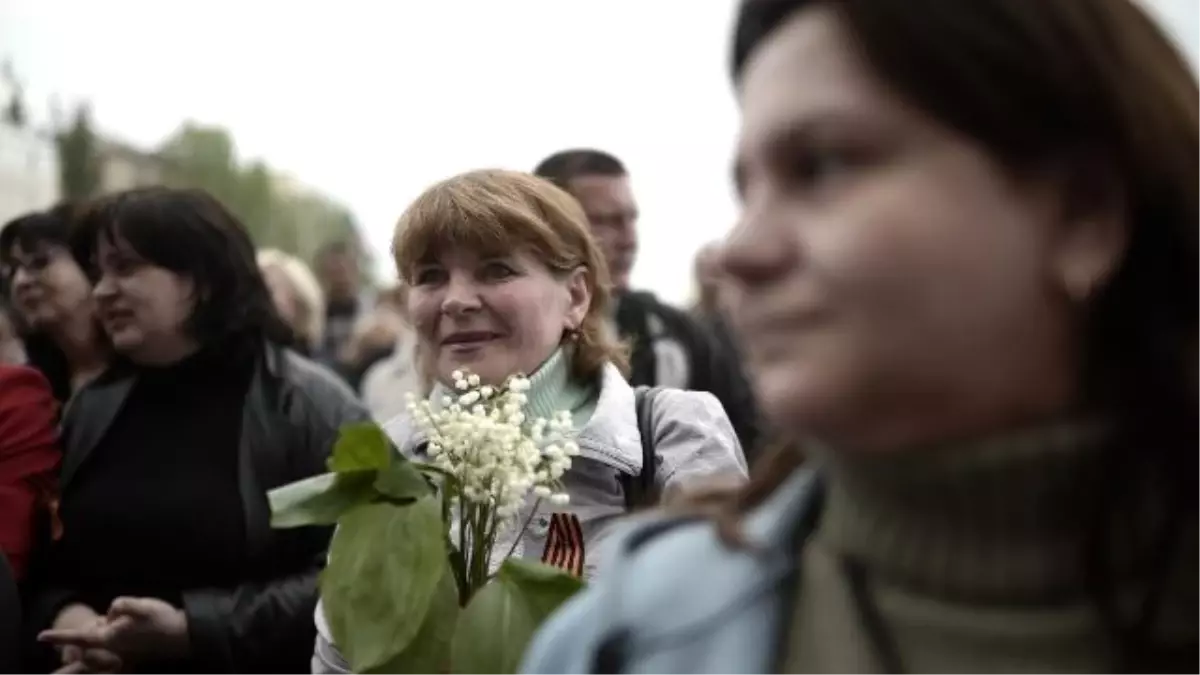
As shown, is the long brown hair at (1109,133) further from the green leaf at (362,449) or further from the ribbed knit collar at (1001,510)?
the green leaf at (362,449)

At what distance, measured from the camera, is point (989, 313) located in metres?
0.76

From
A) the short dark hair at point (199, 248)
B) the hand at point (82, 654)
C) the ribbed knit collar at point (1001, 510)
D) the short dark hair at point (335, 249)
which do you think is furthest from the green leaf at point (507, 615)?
the short dark hair at point (335, 249)

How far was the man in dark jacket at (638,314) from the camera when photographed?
9.41 feet

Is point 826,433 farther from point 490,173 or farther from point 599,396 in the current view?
point 490,173

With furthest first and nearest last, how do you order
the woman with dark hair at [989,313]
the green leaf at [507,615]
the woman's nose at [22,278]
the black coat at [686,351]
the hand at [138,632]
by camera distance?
1. the woman's nose at [22,278]
2. the black coat at [686,351]
3. the hand at [138,632]
4. the green leaf at [507,615]
5. the woman with dark hair at [989,313]

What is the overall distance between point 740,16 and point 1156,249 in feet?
0.88

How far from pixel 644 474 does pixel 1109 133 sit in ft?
3.24

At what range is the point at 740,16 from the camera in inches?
34.4

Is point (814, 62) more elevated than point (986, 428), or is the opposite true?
point (814, 62)

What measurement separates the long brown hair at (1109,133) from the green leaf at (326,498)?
2.46ft

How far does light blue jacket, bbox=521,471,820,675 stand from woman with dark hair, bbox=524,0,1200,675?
5cm

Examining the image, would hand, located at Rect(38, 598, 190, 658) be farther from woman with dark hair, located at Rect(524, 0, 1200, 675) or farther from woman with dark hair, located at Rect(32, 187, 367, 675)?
woman with dark hair, located at Rect(524, 0, 1200, 675)

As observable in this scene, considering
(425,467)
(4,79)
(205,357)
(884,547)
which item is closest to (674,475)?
(425,467)

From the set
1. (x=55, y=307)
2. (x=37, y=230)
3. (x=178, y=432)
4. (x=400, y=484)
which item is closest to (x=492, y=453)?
(x=400, y=484)
